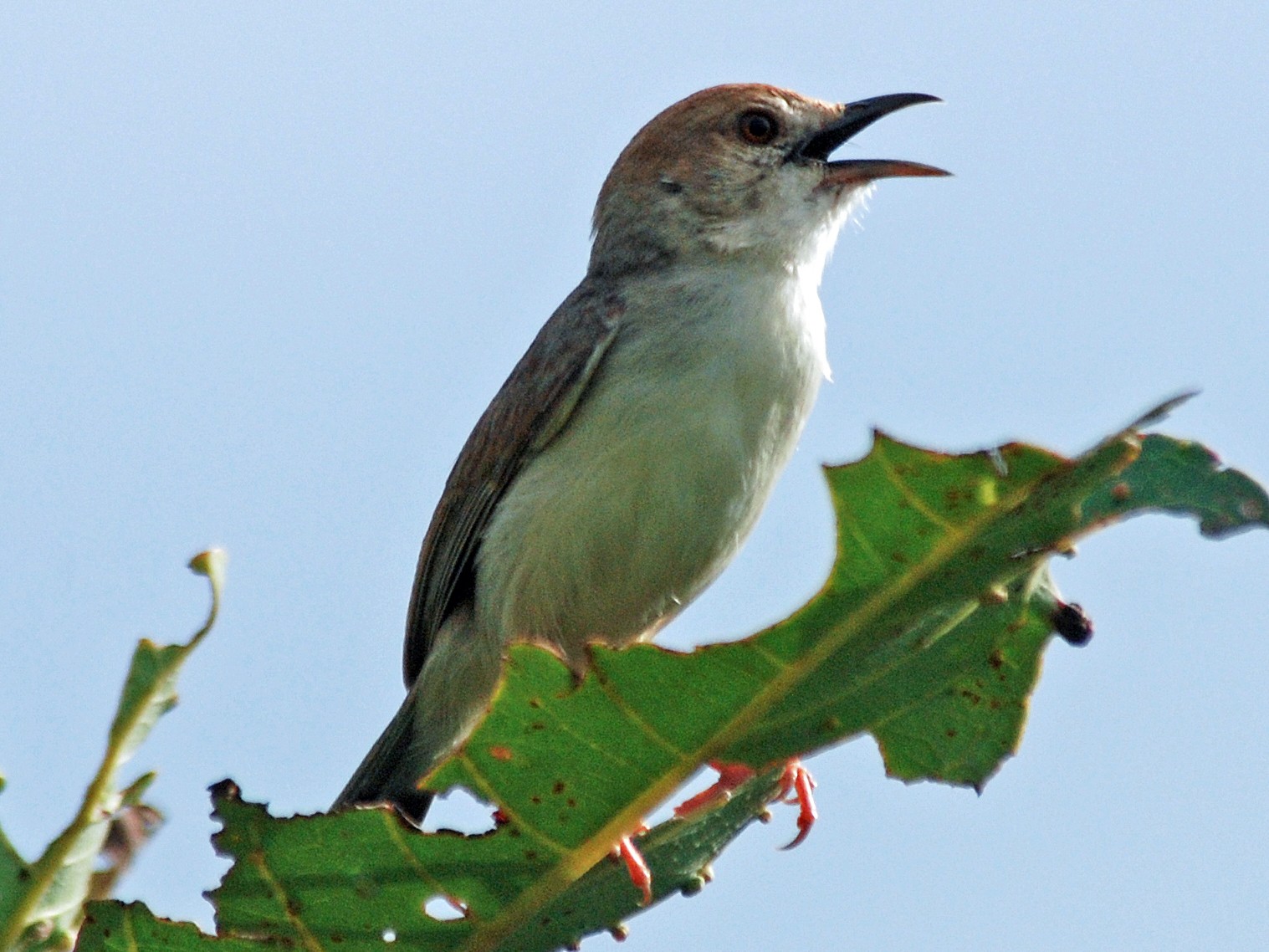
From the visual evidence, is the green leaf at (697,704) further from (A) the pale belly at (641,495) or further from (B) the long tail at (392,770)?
(B) the long tail at (392,770)

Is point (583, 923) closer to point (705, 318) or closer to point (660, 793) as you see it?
point (660, 793)

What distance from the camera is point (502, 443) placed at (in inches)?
190

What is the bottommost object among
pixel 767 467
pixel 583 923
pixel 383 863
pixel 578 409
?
pixel 583 923

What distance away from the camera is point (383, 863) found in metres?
2.02

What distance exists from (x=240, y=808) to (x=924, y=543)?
0.97m

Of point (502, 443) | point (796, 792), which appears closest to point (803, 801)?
point (796, 792)

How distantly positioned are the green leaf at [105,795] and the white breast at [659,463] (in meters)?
2.69

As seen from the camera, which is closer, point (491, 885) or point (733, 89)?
point (491, 885)

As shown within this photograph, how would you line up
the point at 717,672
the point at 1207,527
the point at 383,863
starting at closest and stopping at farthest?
the point at 1207,527 → the point at 717,672 → the point at 383,863

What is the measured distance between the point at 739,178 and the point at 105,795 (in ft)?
12.3

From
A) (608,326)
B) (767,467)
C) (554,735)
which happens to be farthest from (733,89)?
(554,735)

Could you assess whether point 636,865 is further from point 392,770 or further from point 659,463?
point 392,770

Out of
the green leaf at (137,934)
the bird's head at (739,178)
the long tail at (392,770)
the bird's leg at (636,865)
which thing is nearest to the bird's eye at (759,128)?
the bird's head at (739,178)

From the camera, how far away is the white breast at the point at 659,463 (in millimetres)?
4277
